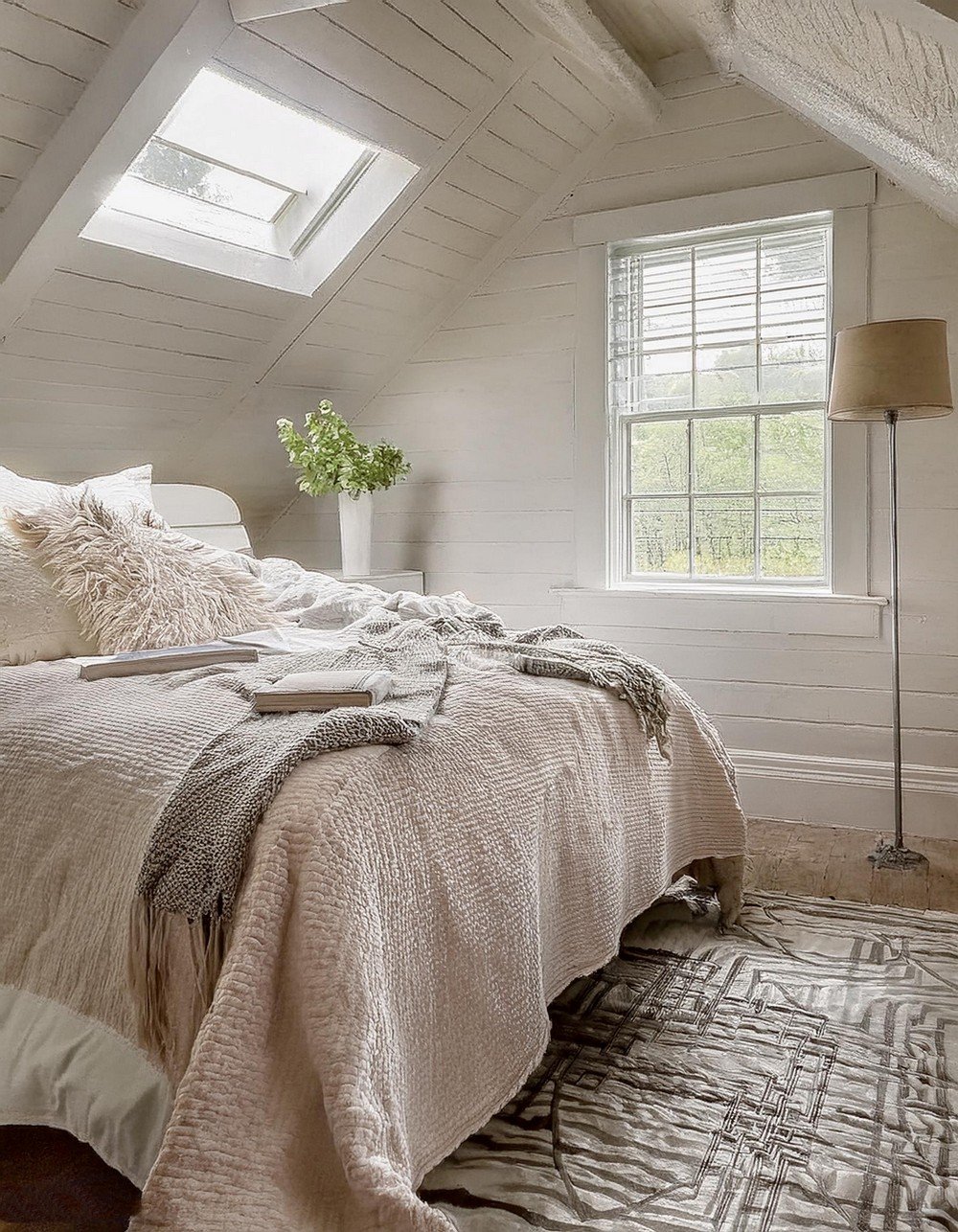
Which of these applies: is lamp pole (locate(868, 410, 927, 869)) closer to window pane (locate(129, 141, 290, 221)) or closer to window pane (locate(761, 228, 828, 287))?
window pane (locate(761, 228, 828, 287))

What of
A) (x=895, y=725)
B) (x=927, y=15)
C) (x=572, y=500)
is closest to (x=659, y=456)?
(x=572, y=500)

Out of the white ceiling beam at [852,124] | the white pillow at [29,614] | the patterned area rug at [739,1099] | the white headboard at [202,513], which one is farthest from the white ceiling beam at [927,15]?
the white headboard at [202,513]

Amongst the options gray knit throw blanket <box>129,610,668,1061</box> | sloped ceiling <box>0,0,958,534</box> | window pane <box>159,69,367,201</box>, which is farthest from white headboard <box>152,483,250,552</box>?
gray knit throw blanket <box>129,610,668,1061</box>

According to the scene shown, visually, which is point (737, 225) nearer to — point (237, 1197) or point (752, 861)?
point (752, 861)

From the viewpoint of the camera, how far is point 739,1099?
72.0 inches

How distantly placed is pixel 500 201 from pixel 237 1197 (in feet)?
11.2

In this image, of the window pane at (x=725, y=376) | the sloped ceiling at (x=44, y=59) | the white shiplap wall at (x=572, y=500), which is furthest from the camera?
the window pane at (x=725, y=376)

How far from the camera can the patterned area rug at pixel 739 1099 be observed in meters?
1.55

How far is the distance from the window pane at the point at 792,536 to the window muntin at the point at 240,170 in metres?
1.85

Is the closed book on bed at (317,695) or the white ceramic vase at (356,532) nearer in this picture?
the closed book on bed at (317,695)

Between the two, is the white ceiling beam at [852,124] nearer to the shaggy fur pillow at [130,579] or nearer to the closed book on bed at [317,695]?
the closed book on bed at [317,695]

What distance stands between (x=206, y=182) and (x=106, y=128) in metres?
0.75

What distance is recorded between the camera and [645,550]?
12.8ft

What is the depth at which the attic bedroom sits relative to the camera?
55.1 inches
